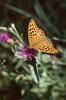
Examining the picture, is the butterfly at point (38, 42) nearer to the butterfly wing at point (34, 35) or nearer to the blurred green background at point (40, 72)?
the butterfly wing at point (34, 35)

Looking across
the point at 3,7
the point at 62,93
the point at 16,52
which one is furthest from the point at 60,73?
the point at 3,7

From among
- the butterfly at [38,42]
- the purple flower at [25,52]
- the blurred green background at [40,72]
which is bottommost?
the blurred green background at [40,72]

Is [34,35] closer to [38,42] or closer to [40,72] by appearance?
[38,42]

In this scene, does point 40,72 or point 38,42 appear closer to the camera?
point 38,42

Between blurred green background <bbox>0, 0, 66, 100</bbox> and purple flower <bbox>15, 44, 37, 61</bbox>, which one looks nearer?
purple flower <bbox>15, 44, 37, 61</bbox>

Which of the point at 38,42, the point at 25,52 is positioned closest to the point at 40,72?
the point at 25,52

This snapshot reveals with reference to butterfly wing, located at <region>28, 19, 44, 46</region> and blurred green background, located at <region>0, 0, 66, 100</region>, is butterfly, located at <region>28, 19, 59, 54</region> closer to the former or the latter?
butterfly wing, located at <region>28, 19, 44, 46</region>

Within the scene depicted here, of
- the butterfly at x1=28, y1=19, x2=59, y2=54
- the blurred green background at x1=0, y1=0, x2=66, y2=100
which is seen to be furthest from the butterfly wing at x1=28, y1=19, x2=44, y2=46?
the blurred green background at x1=0, y1=0, x2=66, y2=100

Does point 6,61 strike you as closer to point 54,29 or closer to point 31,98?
point 31,98

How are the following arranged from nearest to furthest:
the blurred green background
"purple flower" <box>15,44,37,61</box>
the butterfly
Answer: the butterfly, "purple flower" <box>15,44,37,61</box>, the blurred green background

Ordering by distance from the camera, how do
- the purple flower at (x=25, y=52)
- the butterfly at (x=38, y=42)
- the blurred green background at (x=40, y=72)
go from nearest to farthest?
the butterfly at (x=38, y=42)
the purple flower at (x=25, y=52)
the blurred green background at (x=40, y=72)

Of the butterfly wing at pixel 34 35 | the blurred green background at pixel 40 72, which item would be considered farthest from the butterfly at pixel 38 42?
the blurred green background at pixel 40 72
